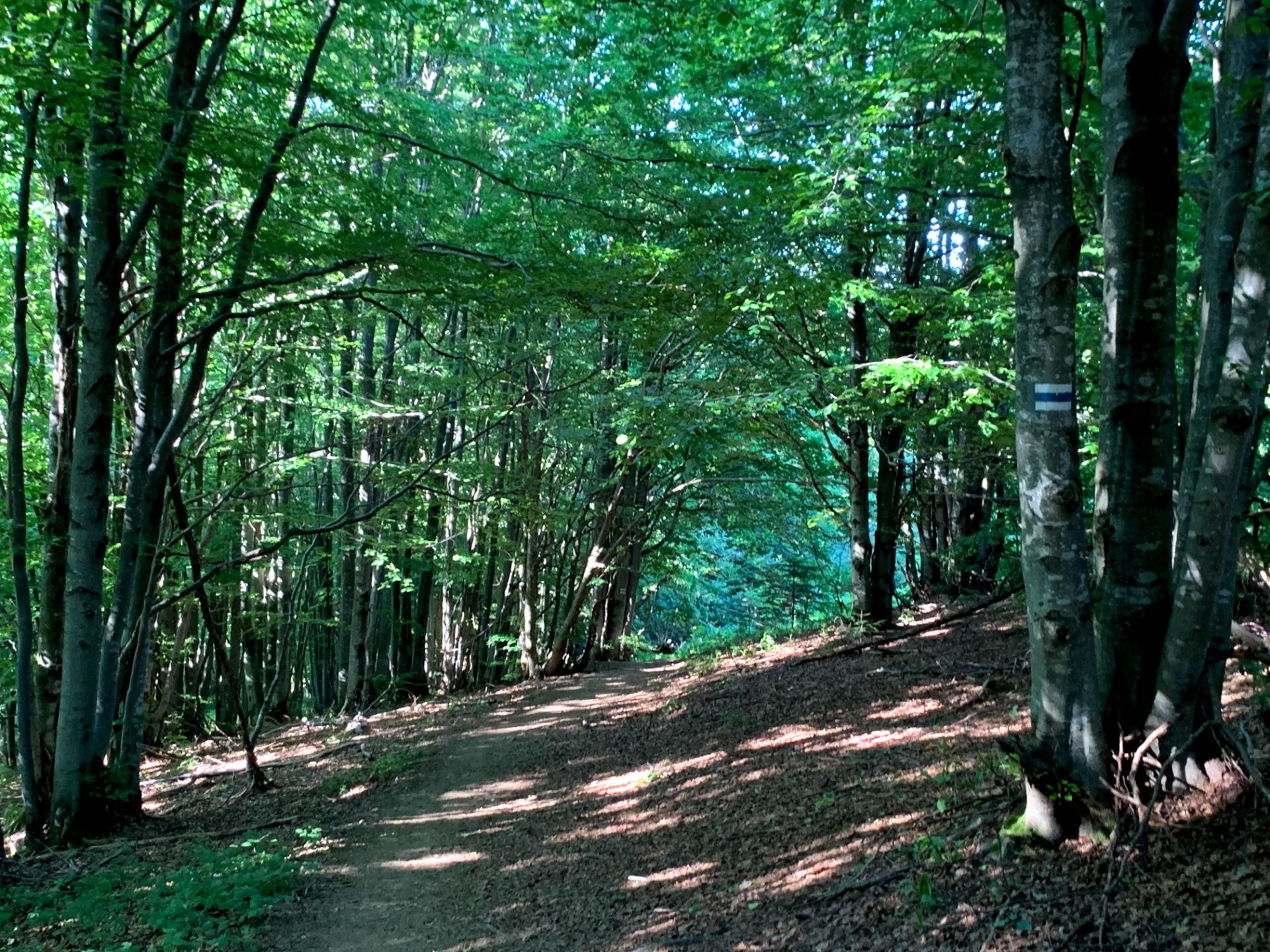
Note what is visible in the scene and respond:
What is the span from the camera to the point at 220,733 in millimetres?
16016

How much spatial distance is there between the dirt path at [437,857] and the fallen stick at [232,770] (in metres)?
1.51

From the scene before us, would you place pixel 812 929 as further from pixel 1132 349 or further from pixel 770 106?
pixel 770 106

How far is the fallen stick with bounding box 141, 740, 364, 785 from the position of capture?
438 inches

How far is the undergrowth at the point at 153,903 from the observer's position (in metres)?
5.20

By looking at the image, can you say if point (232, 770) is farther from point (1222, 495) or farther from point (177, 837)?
point (1222, 495)

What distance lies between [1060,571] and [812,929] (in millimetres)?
2153

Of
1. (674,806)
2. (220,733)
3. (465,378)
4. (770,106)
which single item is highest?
(770,106)

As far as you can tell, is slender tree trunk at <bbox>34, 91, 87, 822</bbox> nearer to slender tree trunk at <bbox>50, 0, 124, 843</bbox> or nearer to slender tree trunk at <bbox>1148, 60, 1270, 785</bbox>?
slender tree trunk at <bbox>50, 0, 124, 843</bbox>

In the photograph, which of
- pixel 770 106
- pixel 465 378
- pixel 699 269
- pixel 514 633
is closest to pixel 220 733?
pixel 514 633

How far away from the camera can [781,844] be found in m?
5.72

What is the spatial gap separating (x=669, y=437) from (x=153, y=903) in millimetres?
6529

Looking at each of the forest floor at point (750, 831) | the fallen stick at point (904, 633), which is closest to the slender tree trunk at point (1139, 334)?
the forest floor at point (750, 831)

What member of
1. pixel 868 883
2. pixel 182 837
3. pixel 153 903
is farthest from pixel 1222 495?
pixel 182 837

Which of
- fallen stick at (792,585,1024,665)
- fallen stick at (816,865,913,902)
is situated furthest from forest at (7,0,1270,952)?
fallen stick at (792,585,1024,665)
